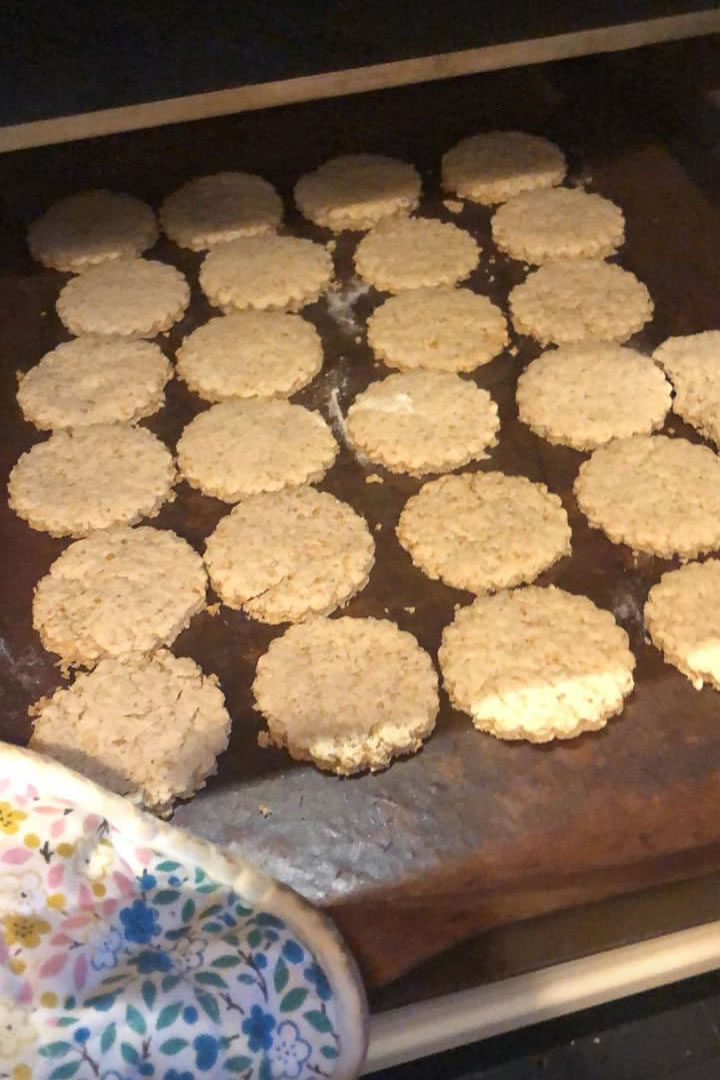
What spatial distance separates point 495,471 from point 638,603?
286mm

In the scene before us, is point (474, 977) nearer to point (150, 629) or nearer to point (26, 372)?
point (150, 629)

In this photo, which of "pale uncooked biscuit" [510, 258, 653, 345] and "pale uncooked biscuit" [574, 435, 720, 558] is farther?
"pale uncooked biscuit" [510, 258, 653, 345]

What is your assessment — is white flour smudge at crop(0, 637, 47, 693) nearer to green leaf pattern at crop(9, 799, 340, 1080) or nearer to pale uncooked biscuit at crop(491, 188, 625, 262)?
green leaf pattern at crop(9, 799, 340, 1080)

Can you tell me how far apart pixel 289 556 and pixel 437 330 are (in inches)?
19.8

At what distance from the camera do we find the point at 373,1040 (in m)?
1.16

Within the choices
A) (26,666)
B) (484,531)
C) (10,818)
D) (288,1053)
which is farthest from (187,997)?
(484,531)

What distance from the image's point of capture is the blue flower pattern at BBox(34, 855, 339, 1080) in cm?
89

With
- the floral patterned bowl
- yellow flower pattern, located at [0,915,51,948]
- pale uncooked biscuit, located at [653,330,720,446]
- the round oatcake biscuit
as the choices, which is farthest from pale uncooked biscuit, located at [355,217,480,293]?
yellow flower pattern, located at [0,915,51,948]

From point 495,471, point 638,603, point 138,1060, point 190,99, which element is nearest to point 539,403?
point 495,471

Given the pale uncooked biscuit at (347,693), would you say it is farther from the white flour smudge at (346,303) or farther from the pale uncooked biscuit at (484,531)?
the white flour smudge at (346,303)

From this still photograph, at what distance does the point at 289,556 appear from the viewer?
1.33 metres

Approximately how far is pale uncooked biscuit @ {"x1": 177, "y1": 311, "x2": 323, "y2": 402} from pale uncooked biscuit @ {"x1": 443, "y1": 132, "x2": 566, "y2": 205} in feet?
1.56

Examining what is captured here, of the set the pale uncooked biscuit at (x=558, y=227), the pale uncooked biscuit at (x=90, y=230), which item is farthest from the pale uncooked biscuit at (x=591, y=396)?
the pale uncooked biscuit at (x=90, y=230)

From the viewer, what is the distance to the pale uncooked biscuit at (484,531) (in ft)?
4.33
